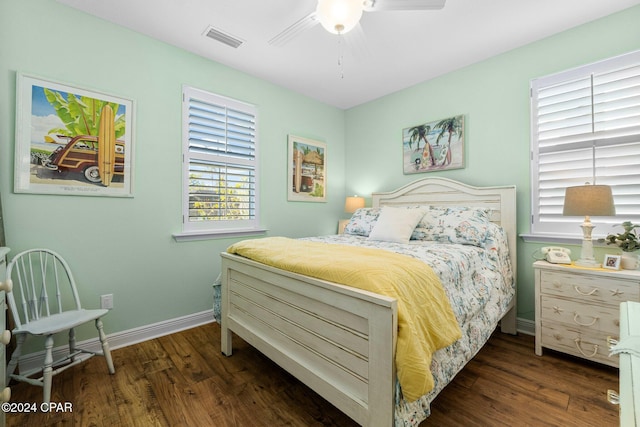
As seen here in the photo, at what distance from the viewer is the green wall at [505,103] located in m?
2.21

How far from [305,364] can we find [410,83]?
3121 mm

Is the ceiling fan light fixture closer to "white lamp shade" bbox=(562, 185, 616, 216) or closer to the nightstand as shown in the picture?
"white lamp shade" bbox=(562, 185, 616, 216)

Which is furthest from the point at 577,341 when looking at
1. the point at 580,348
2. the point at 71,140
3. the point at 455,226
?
the point at 71,140

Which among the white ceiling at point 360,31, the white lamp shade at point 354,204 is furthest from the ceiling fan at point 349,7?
the white lamp shade at point 354,204

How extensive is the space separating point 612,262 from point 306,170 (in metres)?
2.90

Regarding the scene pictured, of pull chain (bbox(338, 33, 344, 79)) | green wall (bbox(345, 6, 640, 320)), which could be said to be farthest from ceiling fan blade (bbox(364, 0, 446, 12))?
green wall (bbox(345, 6, 640, 320))

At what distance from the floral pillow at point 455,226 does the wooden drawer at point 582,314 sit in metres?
0.61

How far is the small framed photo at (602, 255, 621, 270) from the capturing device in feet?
6.10

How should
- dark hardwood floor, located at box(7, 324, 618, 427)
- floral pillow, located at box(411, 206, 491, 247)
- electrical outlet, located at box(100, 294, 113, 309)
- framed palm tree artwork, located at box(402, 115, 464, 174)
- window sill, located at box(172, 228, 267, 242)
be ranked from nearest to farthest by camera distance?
dark hardwood floor, located at box(7, 324, 618, 427) < electrical outlet, located at box(100, 294, 113, 309) < floral pillow, located at box(411, 206, 491, 247) < window sill, located at box(172, 228, 267, 242) < framed palm tree artwork, located at box(402, 115, 464, 174)

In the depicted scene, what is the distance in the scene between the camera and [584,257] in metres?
2.01

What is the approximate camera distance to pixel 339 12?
1583 mm

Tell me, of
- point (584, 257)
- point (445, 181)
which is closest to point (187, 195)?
point (445, 181)

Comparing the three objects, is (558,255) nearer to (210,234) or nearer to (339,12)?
(339,12)

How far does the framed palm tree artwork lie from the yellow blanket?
1.85 m
